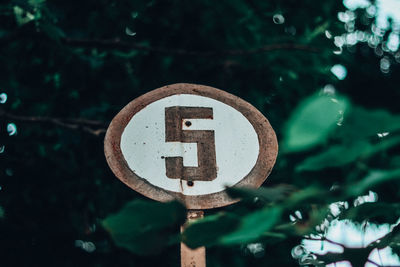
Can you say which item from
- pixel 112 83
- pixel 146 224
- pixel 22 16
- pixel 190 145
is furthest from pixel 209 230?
pixel 112 83

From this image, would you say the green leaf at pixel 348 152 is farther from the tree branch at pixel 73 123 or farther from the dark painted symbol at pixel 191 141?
the tree branch at pixel 73 123

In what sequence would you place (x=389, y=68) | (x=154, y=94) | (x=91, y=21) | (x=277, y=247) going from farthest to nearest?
(x=389, y=68) → (x=277, y=247) → (x=91, y=21) → (x=154, y=94)

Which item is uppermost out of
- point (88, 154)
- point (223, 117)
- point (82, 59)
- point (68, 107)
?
point (82, 59)

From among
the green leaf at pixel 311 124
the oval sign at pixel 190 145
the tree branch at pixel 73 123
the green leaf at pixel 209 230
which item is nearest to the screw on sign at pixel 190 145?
the oval sign at pixel 190 145

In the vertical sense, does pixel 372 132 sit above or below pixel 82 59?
below

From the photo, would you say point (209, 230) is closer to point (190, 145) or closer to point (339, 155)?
point (339, 155)

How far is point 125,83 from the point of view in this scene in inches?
82.3

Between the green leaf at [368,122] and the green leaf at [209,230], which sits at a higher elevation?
the green leaf at [368,122]

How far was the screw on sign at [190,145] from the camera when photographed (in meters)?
0.83

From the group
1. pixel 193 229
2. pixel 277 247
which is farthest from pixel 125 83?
pixel 193 229

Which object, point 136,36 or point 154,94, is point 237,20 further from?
point 154,94

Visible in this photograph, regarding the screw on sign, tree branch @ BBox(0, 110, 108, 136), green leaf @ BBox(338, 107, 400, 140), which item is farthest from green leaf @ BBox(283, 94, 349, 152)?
tree branch @ BBox(0, 110, 108, 136)

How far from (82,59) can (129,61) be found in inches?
8.8

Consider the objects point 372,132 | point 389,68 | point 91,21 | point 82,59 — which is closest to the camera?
point 372,132
